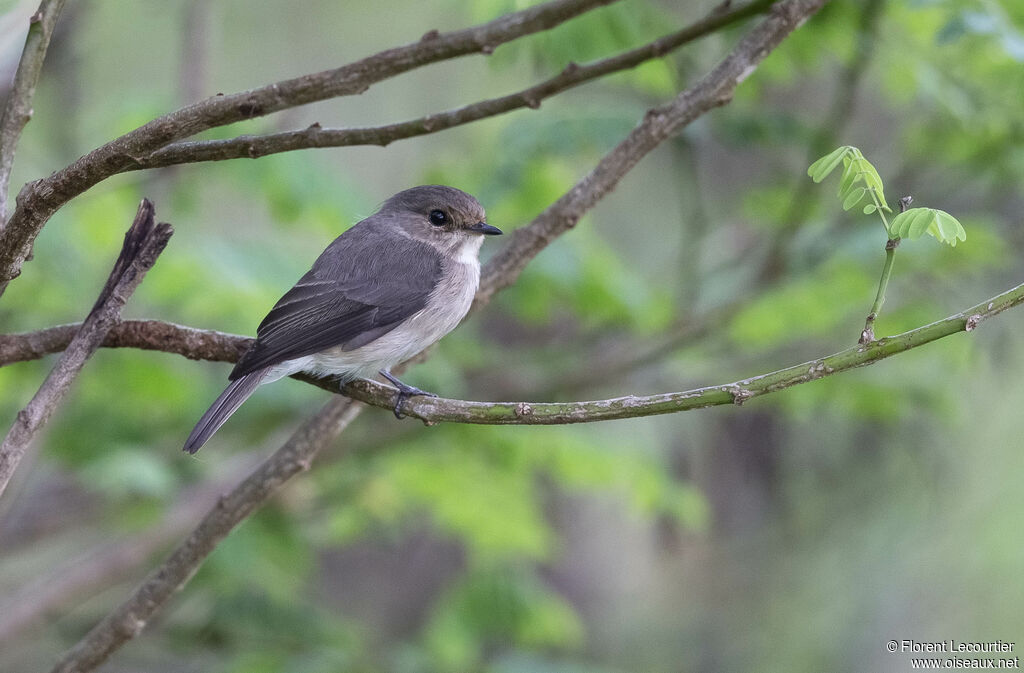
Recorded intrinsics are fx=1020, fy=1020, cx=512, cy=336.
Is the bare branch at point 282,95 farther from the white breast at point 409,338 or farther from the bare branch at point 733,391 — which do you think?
the white breast at point 409,338

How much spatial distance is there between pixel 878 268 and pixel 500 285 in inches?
80.9

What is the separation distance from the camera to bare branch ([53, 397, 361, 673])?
9.20ft

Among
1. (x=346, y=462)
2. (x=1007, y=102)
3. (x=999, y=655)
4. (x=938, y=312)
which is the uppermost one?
(x=1007, y=102)

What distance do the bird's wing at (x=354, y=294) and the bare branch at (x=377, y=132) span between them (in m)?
1.03

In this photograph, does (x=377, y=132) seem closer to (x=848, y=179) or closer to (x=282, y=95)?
(x=282, y=95)

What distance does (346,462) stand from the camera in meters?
5.21

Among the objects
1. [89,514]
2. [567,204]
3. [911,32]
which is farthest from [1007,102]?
[89,514]

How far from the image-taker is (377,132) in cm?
218

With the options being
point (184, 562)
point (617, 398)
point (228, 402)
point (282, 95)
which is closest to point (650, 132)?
point (617, 398)

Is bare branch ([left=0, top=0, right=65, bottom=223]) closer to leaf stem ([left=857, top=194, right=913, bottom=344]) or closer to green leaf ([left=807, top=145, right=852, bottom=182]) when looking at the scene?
green leaf ([left=807, top=145, right=852, bottom=182])

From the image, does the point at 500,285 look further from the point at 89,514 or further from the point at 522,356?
the point at 89,514

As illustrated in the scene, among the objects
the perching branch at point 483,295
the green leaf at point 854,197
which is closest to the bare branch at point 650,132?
the perching branch at point 483,295

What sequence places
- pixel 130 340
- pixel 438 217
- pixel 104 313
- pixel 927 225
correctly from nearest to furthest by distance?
pixel 927 225 → pixel 104 313 → pixel 130 340 → pixel 438 217

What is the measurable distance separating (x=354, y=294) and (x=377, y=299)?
0.28 feet
